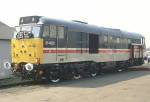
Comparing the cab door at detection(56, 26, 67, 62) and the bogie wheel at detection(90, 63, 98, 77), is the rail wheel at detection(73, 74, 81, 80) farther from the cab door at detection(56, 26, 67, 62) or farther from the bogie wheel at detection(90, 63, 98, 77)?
the cab door at detection(56, 26, 67, 62)

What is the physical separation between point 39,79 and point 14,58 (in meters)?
1.78

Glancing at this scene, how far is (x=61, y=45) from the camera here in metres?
20.7

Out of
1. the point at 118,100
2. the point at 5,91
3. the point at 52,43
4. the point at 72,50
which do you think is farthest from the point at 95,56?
the point at 118,100

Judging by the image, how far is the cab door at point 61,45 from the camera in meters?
20.5

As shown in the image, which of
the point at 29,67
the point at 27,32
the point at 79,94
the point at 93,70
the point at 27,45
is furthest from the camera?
the point at 93,70

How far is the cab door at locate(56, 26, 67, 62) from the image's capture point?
2049cm

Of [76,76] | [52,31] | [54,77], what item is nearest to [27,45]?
[52,31]

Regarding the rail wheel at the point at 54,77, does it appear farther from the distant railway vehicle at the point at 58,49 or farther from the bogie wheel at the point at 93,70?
the bogie wheel at the point at 93,70

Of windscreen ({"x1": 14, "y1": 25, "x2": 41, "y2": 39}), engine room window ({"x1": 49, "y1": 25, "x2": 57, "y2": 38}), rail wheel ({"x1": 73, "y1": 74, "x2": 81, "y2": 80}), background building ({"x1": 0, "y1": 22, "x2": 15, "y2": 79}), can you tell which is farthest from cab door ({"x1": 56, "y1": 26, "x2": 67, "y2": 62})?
background building ({"x1": 0, "y1": 22, "x2": 15, "y2": 79})

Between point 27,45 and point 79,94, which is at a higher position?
point 27,45

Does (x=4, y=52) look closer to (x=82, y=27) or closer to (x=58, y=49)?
(x=58, y=49)

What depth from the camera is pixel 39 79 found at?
2031 cm

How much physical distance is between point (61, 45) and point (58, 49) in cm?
37

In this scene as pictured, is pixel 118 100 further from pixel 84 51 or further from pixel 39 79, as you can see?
pixel 84 51
